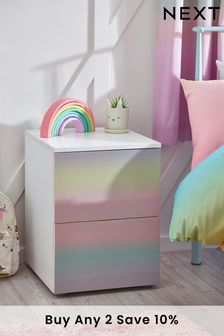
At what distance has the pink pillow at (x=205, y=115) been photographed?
11.3 feet

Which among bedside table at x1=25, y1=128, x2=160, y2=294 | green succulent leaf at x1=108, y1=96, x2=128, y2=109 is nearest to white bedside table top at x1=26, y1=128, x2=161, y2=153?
bedside table at x1=25, y1=128, x2=160, y2=294

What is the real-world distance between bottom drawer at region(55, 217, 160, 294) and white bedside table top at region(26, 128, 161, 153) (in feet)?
0.97

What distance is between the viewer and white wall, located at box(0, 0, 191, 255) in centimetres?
356

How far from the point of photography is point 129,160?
10.9 feet

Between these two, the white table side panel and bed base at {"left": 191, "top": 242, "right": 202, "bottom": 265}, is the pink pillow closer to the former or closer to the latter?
bed base at {"left": 191, "top": 242, "right": 202, "bottom": 265}

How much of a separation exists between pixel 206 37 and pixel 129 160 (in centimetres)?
77

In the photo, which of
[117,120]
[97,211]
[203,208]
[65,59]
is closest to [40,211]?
[97,211]

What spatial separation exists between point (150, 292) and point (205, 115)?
29.6 inches

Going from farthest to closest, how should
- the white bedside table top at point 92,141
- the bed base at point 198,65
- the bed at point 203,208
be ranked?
the bed base at point 198,65
the white bedside table top at point 92,141
the bed at point 203,208

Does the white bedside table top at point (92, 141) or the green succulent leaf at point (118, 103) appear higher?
the green succulent leaf at point (118, 103)

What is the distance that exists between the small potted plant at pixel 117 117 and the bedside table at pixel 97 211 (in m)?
0.12

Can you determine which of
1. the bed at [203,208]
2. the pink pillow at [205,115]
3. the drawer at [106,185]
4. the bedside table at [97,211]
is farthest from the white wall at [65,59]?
the bed at [203,208]

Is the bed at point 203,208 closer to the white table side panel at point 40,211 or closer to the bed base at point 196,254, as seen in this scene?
the white table side panel at point 40,211

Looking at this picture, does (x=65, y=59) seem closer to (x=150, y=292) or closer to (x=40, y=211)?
(x=40, y=211)
